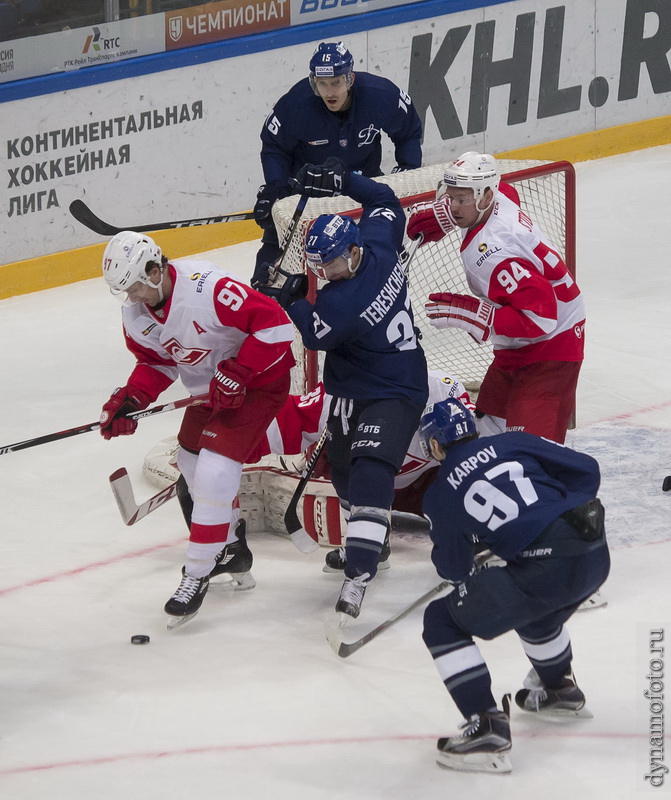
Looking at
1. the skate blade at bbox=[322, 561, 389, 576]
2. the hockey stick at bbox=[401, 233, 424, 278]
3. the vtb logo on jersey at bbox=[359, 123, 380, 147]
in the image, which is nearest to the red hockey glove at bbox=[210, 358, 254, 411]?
the skate blade at bbox=[322, 561, 389, 576]

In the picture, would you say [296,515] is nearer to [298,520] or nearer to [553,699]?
[298,520]

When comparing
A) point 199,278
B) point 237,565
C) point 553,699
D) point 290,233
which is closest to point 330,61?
point 290,233

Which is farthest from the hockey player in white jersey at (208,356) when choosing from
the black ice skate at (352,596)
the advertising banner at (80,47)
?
the advertising banner at (80,47)

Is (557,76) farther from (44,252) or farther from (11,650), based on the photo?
(11,650)

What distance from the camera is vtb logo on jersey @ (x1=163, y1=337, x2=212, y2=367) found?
3817mm

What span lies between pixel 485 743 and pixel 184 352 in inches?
57.0

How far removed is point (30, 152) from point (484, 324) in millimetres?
3560

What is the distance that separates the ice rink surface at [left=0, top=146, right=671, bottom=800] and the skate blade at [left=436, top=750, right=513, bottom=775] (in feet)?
0.07

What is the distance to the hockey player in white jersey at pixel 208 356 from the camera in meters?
3.71

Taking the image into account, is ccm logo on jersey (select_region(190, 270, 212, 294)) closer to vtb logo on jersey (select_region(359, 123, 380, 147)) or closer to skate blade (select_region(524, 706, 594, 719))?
skate blade (select_region(524, 706, 594, 719))

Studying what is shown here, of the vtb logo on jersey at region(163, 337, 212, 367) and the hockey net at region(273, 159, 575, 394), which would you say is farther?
the hockey net at region(273, 159, 575, 394)

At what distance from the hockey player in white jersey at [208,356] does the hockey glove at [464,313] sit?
50cm

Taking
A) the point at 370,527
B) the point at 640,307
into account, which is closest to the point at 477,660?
the point at 370,527

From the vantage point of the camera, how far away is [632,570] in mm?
3992
